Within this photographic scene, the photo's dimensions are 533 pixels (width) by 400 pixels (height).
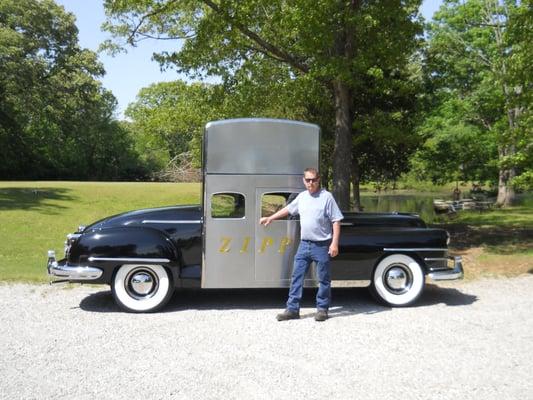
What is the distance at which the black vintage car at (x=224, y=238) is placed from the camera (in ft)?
22.8

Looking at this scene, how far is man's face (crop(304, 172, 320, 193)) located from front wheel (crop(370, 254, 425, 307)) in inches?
63.1

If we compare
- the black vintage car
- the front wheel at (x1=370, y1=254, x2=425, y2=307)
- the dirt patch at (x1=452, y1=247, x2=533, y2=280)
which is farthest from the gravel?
the dirt patch at (x1=452, y1=247, x2=533, y2=280)

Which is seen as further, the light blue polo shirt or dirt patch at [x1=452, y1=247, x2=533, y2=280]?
dirt patch at [x1=452, y1=247, x2=533, y2=280]

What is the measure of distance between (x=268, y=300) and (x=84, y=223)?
12291 millimetres

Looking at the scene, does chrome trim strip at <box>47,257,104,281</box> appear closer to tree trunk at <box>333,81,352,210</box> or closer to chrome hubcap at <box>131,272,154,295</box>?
chrome hubcap at <box>131,272,154,295</box>

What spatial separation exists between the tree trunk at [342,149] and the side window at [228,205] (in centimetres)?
714

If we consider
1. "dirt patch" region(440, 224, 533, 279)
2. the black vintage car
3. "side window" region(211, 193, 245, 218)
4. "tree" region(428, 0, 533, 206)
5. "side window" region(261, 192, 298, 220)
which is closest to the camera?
the black vintage car

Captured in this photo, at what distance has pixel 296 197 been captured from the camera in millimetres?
6996

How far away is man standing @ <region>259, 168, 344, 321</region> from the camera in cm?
661

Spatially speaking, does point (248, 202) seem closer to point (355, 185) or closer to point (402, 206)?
point (355, 185)

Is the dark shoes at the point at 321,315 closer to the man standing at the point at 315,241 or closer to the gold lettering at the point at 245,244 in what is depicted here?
the man standing at the point at 315,241

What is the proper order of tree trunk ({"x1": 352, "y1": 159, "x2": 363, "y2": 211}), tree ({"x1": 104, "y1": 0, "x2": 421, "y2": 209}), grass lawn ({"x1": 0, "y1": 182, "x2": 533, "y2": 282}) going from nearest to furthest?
grass lawn ({"x1": 0, "y1": 182, "x2": 533, "y2": 282})
tree ({"x1": 104, "y1": 0, "x2": 421, "y2": 209})
tree trunk ({"x1": 352, "y1": 159, "x2": 363, "y2": 211})

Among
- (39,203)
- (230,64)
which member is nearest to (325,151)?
(230,64)

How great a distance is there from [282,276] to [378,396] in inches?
117
